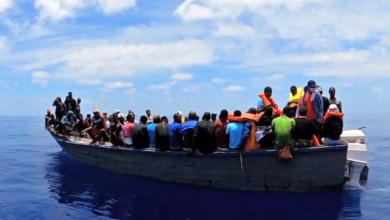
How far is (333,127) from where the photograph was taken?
1064 cm

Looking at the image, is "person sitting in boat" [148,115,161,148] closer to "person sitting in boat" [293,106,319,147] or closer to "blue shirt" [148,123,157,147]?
"blue shirt" [148,123,157,147]

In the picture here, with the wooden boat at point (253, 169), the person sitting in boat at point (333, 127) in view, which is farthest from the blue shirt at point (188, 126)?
the person sitting in boat at point (333, 127)

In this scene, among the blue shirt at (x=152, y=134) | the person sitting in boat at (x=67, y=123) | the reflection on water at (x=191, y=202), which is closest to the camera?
the reflection on water at (x=191, y=202)

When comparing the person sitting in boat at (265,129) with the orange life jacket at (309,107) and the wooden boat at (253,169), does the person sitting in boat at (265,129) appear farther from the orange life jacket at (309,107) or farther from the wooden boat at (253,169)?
the orange life jacket at (309,107)

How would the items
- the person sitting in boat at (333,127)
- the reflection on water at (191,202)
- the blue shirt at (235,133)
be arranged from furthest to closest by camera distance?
Answer: the blue shirt at (235,133), the person sitting in boat at (333,127), the reflection on water at (191,202)

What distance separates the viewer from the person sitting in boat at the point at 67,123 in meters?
19.5

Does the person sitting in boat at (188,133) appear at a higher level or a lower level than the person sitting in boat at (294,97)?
lower

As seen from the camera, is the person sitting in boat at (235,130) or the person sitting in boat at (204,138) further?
the person sitting in boat at (204,138)

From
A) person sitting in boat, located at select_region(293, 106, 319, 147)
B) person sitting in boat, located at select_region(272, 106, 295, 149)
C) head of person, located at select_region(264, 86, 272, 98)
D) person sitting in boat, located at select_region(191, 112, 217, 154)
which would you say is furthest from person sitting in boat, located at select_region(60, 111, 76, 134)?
person sitting in boat, located at select_region(293, 106, 319, 147)

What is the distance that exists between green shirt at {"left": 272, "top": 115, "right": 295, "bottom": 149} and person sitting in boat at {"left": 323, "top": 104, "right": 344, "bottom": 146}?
98cm

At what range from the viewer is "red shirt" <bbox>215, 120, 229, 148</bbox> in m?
11.9

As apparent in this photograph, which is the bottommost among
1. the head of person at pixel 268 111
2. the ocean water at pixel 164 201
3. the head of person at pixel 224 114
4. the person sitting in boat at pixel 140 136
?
the ocean water at pixel 164 201

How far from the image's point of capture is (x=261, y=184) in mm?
11172

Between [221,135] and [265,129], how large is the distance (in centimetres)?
142
